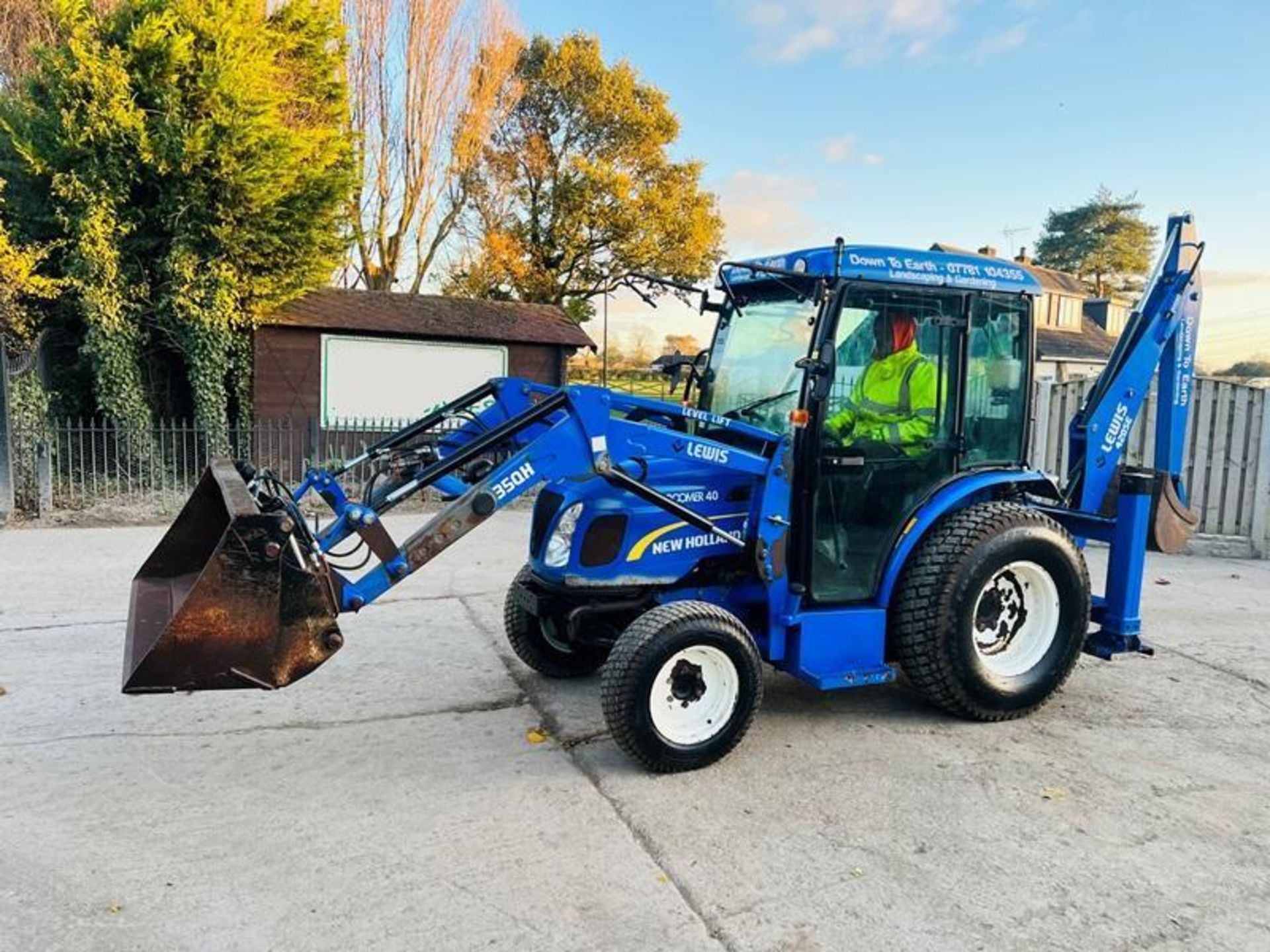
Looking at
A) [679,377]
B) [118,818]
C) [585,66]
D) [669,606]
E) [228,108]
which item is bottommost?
[118,818]

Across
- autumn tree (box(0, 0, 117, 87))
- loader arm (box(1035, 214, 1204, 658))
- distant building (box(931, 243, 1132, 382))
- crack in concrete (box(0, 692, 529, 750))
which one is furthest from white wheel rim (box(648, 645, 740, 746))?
distant building (box(931, 243, 1132, 382))

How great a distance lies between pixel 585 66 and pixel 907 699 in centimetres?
2117

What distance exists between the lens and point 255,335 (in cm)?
1305

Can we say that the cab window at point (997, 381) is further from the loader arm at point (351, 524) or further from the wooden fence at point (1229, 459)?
the wooden fence at point (1229, 459)

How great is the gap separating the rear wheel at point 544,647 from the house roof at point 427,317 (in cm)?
965

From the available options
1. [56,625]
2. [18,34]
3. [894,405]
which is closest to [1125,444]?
[894,405]

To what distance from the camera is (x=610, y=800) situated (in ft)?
11.8

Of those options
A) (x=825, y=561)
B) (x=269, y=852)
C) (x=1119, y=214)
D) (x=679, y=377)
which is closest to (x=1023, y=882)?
(x=825, y=561)

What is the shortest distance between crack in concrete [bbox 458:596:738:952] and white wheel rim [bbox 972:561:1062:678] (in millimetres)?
2056

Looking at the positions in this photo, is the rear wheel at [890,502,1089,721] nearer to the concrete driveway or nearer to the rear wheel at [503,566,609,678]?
the concrete driveway

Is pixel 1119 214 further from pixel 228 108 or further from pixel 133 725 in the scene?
pixel 133 725

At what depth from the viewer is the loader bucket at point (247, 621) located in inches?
124

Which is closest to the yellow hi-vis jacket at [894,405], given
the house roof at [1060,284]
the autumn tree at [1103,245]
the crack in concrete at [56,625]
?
the crack in concrete at [56,625]

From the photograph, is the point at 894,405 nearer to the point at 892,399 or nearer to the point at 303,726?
the point at 892,399
